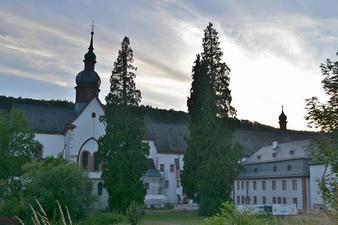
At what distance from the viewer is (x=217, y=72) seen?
47562mm

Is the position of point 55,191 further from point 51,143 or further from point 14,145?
point 51,143

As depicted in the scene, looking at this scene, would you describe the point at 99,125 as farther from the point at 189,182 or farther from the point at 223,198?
the point at 223,198

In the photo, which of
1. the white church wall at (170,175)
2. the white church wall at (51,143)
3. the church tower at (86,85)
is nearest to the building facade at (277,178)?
the white church wall at (170,175)

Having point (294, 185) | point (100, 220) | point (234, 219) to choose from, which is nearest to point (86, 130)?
point (100, 220)

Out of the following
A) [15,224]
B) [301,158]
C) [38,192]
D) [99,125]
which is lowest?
[15,224]

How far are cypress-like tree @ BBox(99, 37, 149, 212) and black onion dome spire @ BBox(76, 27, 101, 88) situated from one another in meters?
13.6

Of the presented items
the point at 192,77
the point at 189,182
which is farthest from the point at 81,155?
the point at 192,77

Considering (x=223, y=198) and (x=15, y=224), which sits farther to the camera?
(x=223, y=198)

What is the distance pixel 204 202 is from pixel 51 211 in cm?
1600

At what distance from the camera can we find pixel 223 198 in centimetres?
4306

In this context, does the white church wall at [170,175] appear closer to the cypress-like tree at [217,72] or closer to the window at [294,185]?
the window at [294,185]

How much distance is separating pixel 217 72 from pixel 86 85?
22.7m

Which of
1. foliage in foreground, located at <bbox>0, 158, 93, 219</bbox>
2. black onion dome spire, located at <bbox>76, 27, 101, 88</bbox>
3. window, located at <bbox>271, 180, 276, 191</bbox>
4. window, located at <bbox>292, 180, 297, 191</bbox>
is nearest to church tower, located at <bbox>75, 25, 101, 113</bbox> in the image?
black onion dome spire, located at <bbox>76, 27, 101, 88</bbox>

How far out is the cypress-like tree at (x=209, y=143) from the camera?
4262 centimetres
